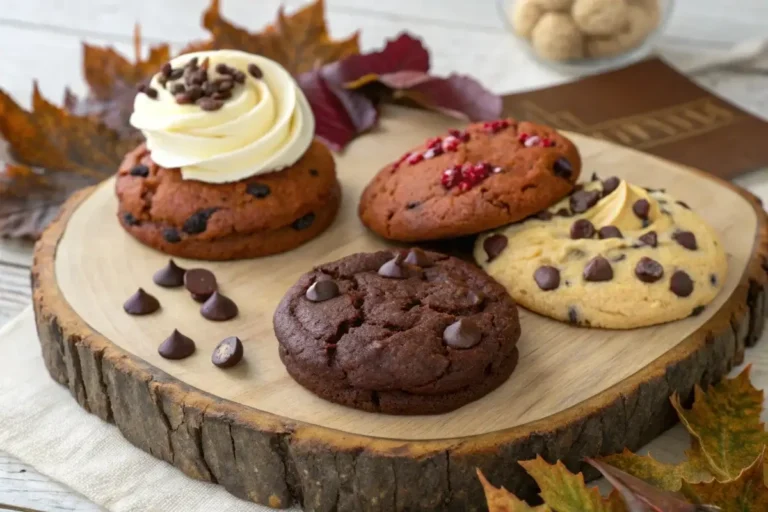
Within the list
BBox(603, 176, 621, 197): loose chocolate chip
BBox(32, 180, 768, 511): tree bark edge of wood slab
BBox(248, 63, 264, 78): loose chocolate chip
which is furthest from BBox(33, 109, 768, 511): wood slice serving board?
BBox(248, 63, 264, 78): loose chocolate chip

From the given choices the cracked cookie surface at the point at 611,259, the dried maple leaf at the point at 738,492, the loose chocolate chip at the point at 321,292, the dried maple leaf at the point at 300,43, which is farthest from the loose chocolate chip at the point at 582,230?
the dried maple leaf at the point at 300,43

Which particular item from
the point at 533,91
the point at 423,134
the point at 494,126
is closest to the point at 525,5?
the point at 533,91

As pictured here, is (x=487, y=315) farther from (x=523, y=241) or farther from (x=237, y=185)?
(x=237, y=185)

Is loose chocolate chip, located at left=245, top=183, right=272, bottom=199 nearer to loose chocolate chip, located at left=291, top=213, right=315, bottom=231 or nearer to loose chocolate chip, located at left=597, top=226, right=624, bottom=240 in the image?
loose chocolate chip, located at left=291, top=213, right=315, bottom=231

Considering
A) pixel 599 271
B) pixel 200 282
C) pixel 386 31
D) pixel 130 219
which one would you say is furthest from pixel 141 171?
pixel 386 31

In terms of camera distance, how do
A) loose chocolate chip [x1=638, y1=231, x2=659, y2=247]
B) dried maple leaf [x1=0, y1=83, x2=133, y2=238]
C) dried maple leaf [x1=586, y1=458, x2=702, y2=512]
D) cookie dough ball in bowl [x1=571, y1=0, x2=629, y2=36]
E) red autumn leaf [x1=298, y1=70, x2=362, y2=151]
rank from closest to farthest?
1. dried maple leaf [x1=586, y1=458, x2=702, y2=512]
2. loose chocolate chip [x1=638, y1=231, x2=659, y2=247]
3. dried maple leaf [x1=0, y1=83, x2=133, y2=238]
4. red autumn leaf [x1=298, y1=70, x2=362, y2=151]
5. cookie dough ball in bowl [x1=571, y1=0, x2=629, y2=36]

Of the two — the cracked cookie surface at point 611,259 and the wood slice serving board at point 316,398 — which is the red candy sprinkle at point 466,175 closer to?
the cracked cookie surface at point 611,259
